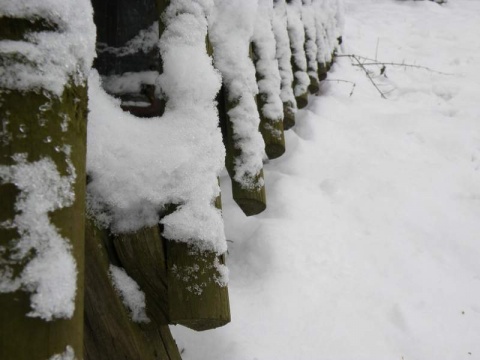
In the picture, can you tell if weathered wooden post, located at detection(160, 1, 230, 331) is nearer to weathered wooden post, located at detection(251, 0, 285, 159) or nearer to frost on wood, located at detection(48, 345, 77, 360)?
frost on wood, located at detection(48, 345, 77, 360)

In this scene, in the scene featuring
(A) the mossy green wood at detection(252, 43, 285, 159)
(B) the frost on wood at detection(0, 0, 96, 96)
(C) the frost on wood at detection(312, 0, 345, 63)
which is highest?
(B) the frost on wood at detection(0, 0, 96, 96)

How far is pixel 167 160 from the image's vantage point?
89cm

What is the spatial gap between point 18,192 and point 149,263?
1.36 ft

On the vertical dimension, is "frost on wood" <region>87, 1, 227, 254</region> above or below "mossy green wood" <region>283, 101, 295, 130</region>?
above

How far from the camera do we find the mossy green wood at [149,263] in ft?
2.87

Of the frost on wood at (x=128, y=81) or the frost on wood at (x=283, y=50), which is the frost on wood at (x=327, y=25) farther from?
the frost on wood at (x=128, y=81)

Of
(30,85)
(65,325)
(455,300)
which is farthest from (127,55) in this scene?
(455,300)

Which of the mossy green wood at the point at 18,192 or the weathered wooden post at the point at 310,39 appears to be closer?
the mossy green wood at the point at 18,192

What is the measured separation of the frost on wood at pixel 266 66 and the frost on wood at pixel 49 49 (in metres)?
1.14

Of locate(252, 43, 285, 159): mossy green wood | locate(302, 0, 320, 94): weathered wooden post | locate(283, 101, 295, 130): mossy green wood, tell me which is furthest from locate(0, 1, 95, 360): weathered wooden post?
locate(302, 0, 320, 94): weathered wooden post

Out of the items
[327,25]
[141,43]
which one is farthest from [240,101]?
[327,25]

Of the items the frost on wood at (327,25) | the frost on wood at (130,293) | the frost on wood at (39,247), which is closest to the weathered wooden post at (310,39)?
the frost on wood at (327,25)

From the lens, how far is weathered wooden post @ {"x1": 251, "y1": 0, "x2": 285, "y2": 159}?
171cm

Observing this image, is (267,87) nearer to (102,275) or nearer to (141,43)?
(141,43)
